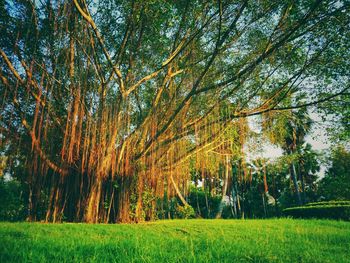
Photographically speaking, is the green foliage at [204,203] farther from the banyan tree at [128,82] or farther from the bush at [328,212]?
the banyan tree at [128,82]

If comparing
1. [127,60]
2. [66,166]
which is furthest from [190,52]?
[66,166]

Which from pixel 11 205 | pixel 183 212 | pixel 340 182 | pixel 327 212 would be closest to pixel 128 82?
pixel 11 205

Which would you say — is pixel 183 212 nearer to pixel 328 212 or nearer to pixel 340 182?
pixel 328 212

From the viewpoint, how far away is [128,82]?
23.3 feet

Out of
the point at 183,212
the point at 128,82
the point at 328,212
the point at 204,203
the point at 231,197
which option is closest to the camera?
the point at 128,82

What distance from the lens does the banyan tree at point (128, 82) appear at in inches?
220

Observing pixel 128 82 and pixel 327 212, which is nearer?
pixel 128 82

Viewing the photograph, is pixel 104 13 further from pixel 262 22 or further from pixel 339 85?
pixel 339 85

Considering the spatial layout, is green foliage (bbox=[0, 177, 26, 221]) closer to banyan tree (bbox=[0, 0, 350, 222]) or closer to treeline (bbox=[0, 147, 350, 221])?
treeline (bbox=[0, 147, 350, 221])

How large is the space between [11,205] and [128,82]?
4979 mm

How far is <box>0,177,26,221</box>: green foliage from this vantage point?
23.9 feet

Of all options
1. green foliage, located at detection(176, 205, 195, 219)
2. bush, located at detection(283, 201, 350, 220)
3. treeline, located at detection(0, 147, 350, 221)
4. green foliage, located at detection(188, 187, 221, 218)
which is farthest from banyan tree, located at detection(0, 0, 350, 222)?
green foliage, located at detection(188, 187, 221, 218)

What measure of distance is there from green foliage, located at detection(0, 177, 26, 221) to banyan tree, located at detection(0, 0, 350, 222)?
2.51 ft

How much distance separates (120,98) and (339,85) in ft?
19.0
